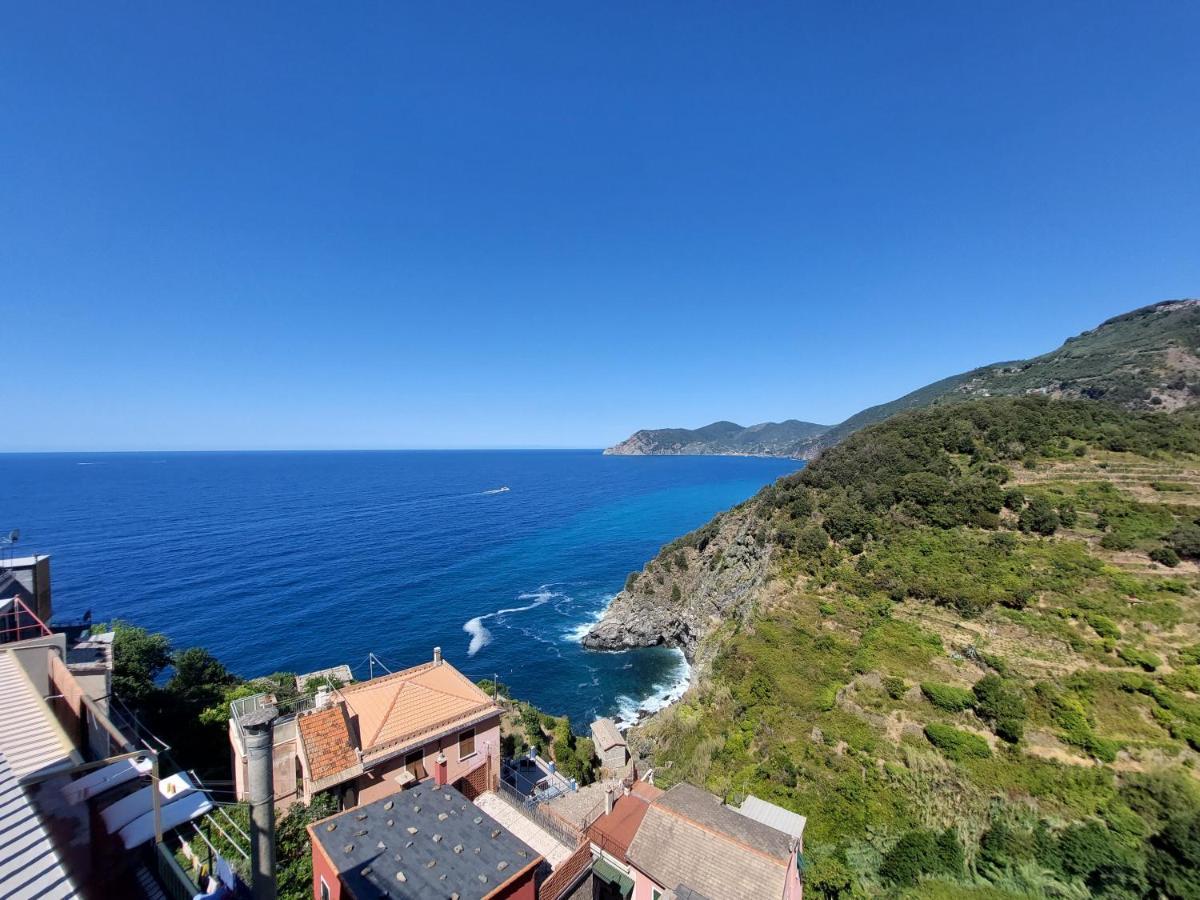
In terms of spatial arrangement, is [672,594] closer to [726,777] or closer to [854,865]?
[726,777]

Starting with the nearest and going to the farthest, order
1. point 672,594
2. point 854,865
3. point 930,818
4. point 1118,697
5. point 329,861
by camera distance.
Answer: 1. point 329,861
2. point 854,865
3. point 930,818
4. point 1118,697
5. point 672,594

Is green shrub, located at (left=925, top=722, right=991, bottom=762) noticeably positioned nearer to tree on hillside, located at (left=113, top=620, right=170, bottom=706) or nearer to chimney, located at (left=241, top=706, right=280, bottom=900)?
chimney, located at (left=241, top=706, right=280, bottom=900)

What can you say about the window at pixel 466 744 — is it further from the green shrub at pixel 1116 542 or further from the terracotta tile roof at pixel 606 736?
the green shrub at pixel 1116 542

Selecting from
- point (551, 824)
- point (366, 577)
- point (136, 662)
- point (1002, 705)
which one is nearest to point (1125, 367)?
point (1002, 705)

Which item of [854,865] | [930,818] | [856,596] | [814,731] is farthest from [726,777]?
[856,596]

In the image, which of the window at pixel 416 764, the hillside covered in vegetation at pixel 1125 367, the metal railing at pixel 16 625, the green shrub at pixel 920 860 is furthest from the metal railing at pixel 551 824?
the hillside covered in vegetation at pixel 1125 367

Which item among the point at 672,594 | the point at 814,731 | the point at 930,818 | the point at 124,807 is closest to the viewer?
the point at 124,807
